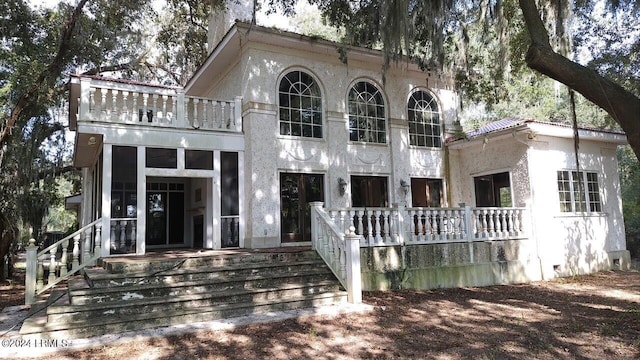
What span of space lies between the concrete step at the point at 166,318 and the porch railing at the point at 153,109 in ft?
15.4

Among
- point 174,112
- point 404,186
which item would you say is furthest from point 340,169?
point 174,112

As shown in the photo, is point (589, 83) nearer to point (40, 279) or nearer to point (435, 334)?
point (435, 334)

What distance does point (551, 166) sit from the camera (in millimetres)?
11422

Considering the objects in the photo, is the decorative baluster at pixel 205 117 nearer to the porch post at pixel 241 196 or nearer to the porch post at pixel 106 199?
the porch post at pixel 241 196

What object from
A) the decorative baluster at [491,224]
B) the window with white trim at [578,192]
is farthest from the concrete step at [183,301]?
the window with white trim at [578,192]

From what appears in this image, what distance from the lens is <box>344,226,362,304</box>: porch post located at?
748cm

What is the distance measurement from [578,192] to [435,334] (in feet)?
28.6

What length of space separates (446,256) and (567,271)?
418cm

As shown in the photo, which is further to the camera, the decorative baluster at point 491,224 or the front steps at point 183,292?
the decorative baluster at point 491,224

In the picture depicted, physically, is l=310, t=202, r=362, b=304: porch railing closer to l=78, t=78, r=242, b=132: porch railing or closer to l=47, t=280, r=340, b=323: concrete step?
l=47, t=280, r=340, b=323: concrete step

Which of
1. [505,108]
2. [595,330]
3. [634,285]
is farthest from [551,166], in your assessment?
[505,108]

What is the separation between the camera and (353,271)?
24.7 ft

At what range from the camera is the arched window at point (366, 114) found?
38.7 ft

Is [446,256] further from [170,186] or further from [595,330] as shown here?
[170,186]
